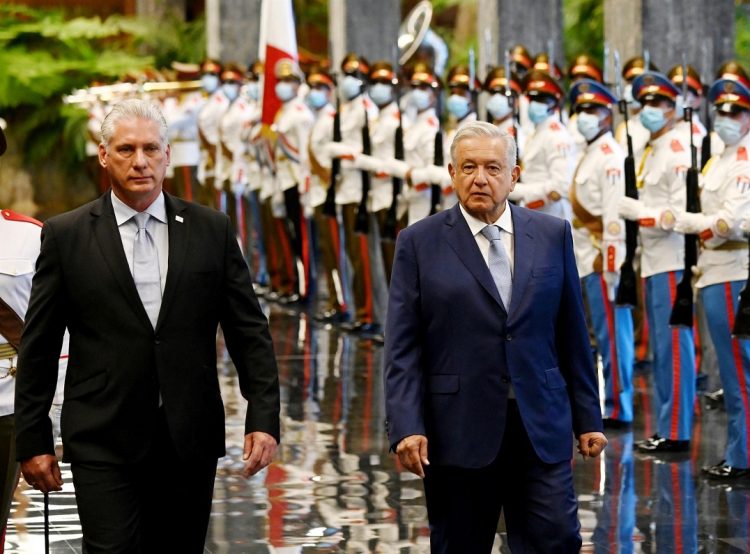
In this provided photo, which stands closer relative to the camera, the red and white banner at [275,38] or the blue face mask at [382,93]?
the blue face mask at [382,93]

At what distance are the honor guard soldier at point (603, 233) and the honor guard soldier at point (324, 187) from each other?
4.97 meters

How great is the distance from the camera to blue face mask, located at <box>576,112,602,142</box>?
990 centimetres

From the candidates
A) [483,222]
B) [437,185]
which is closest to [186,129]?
[437,185]

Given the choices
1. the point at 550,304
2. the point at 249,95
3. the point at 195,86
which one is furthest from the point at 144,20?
the point at 550,304

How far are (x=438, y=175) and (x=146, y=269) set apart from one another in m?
7.85

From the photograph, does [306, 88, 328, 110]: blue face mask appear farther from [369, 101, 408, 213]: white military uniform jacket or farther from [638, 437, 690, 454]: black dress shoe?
[638, 437, 690, 454]: black dress shoe

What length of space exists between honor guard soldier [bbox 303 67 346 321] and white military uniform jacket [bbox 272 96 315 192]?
0.38 m

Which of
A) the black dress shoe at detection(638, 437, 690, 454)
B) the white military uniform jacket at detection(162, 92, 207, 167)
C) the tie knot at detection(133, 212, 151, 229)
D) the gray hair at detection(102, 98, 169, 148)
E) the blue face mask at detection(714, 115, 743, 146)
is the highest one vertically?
the white military uniform jacket at detection(162, 92, 207, 167)

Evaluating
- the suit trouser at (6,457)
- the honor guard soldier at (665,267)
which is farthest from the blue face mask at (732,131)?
the suit trouser at (6,457)

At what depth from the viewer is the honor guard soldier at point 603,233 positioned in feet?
31.9

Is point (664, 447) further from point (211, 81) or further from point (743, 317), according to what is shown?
point (211, 81)

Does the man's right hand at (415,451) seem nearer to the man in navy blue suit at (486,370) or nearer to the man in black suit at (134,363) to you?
the man in navy blue suit at (486,370)

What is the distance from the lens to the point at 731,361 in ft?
28.0

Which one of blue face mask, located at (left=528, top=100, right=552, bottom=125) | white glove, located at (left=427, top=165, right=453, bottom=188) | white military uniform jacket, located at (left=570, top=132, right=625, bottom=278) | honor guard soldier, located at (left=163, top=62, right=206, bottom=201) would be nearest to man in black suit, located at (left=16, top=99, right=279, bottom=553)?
white military uniform jacket, located at (left=570, top=132, right=625, bottom=278)
